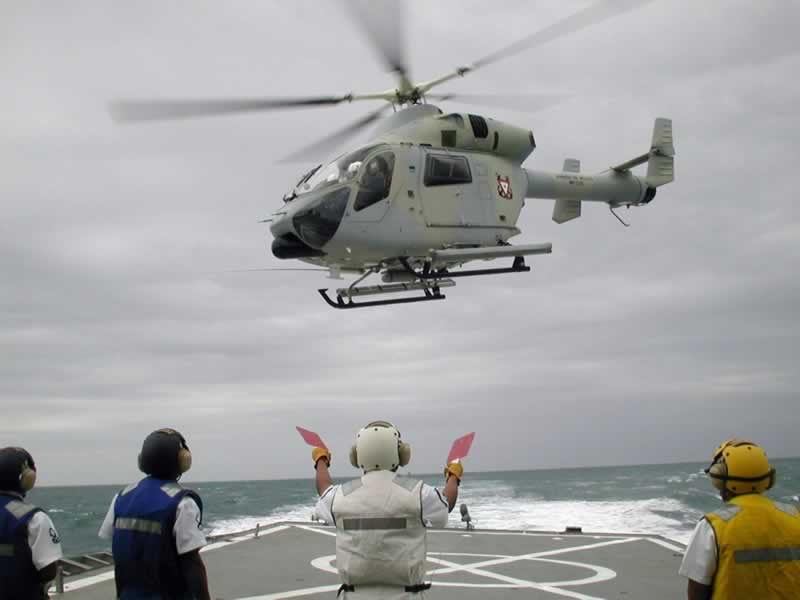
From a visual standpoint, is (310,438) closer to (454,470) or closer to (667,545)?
(454,470)

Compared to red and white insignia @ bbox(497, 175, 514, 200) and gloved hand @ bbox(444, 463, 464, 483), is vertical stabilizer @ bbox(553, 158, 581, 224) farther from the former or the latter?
gloved hand @ bbox(444, 463, 464, 483)

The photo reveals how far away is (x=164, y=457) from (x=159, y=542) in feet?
1.44

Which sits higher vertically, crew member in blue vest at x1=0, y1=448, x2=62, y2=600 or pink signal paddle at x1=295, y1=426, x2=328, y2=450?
pink signal paddle at x1=295, y1=426, x2=328, y2=450

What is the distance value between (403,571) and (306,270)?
947 cm

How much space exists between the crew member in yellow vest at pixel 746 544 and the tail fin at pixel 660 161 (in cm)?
1404

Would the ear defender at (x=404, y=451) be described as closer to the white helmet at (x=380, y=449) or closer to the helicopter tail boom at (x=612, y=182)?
the white helmet at (x=380, y=449)

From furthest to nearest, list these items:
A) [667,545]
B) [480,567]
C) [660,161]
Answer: [660,161], [667,545], [480,567]

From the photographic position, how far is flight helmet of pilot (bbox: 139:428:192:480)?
4164mm

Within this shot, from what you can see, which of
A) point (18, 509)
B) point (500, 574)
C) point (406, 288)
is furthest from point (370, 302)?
point (18, 509)

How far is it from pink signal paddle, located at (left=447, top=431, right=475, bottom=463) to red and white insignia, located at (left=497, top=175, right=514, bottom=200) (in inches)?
387

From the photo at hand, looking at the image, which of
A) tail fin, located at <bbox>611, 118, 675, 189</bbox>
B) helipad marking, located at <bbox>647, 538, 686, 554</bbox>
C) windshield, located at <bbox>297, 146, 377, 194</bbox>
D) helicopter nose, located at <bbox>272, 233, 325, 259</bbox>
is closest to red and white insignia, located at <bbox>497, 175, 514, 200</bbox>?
windshield, located at <bbox>297, 146, 377, 194</bbox>

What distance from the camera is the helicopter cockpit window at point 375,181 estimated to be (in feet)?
40.4

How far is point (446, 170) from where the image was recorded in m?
13.2

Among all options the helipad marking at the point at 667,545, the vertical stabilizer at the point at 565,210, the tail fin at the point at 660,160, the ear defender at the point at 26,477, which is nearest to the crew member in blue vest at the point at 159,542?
the ear defender at the point at 26,477
